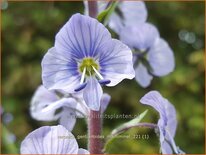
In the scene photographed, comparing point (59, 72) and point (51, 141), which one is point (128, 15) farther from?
point (51, 141)

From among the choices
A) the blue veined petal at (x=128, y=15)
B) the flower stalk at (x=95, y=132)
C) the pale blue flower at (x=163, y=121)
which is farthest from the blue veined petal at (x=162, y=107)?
the blue veined petal at (x=128, y=15)

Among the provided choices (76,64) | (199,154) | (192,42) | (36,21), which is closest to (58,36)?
(76,64)

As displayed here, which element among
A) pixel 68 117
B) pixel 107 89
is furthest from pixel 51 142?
pixel 107 89

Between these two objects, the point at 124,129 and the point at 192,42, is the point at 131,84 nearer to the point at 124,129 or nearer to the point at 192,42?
the point at 192,42

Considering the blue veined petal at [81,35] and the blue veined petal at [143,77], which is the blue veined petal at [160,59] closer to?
the blue veined petal at [143,77]

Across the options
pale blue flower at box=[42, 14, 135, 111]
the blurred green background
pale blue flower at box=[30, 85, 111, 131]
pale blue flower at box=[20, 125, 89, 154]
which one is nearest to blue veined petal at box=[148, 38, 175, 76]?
pale blue flower at box=[30, 85, 111, 131]

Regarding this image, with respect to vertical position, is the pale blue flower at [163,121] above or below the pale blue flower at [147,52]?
below
